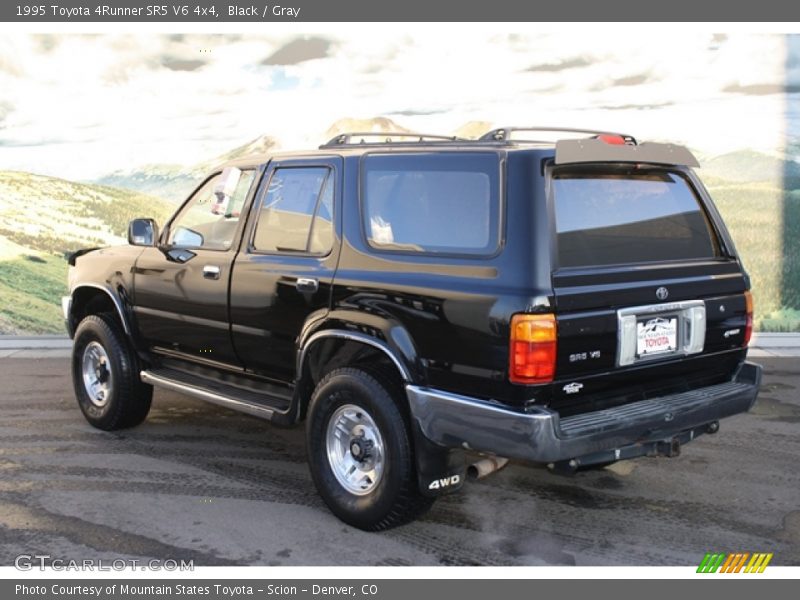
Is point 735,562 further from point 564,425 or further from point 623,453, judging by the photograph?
point 564,425

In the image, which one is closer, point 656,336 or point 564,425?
point 564,425

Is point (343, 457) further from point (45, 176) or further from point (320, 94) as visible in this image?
Result: point (45, 176)

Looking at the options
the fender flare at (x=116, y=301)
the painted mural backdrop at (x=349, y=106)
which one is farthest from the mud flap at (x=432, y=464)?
the painted mural backdrop at (x=349, y=106)

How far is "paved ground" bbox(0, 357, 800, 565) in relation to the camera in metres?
4.16

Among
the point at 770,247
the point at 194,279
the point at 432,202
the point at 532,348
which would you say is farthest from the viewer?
the point at 770,247

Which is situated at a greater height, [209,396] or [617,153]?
[617,153]

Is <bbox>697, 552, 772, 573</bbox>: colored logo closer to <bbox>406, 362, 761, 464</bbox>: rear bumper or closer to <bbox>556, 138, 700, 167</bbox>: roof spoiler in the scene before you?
<bbox>406, 362, 761, 464</bbox>: rear bumper

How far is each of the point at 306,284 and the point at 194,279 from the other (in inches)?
42.3

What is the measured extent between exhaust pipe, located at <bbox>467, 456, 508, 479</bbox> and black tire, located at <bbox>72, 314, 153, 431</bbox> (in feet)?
9.40

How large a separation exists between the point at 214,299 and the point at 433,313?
1797 mm

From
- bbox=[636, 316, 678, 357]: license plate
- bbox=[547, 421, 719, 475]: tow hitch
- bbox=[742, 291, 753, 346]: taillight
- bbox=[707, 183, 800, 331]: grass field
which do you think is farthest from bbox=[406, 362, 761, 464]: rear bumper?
bbox=[707, 183, 800, 331]: grass field

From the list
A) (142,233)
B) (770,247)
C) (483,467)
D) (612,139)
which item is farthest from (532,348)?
(770,247)

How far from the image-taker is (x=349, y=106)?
1066 cm

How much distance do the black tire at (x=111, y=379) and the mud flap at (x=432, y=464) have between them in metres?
2.75
